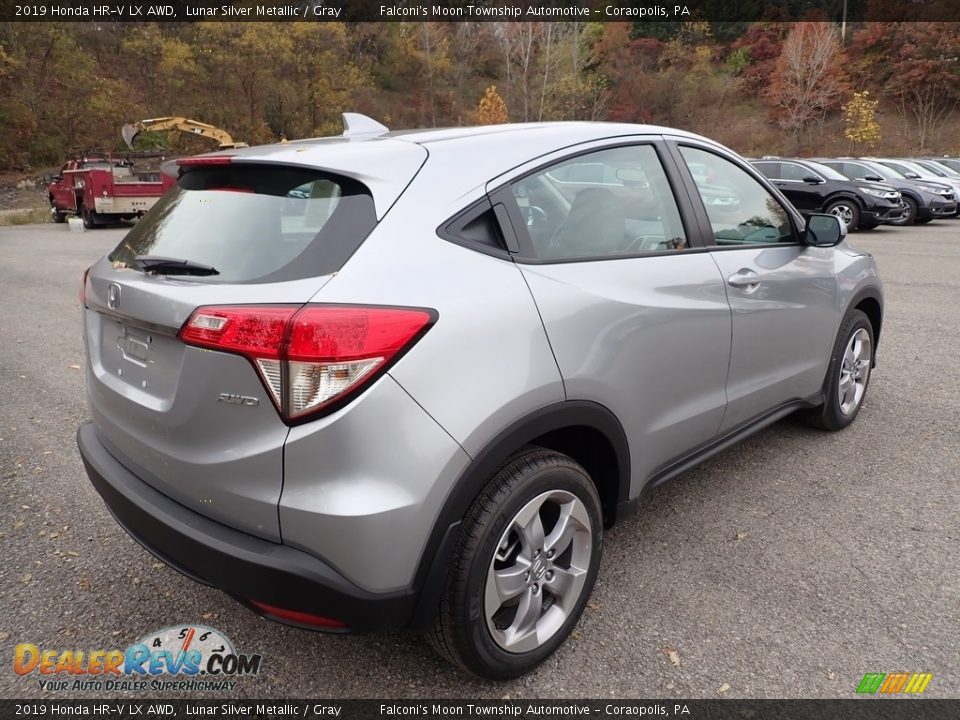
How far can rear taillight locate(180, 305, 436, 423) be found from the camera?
1.77 meters

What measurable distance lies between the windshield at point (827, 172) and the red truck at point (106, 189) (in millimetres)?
15789

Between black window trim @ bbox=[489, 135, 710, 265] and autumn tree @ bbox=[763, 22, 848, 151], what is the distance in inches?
2061

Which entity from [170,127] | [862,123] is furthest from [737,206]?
[862,123]

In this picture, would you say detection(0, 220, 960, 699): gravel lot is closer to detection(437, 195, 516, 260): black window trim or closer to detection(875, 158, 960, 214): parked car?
detection(437, 195, 516, 260): black window trim

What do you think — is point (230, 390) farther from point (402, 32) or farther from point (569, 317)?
point (402, 32)

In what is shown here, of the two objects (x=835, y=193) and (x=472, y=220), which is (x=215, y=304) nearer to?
(x=472, y=220)

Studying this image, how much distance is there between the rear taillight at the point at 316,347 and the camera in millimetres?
1769

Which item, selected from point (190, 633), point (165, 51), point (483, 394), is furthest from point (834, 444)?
point (165, 51)

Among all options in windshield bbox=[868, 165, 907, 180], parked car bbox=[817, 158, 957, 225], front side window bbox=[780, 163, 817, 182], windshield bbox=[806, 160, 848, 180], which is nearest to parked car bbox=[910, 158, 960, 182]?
parked car bbox=[817, 158, 957, 225]

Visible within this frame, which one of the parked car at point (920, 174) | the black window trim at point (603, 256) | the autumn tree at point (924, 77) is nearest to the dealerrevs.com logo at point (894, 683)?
the black window trim at point (603, 256)

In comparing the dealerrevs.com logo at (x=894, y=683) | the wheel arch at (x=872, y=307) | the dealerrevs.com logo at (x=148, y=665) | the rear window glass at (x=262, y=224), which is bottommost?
the dealerrevs.com logo at (x=148, y=665)

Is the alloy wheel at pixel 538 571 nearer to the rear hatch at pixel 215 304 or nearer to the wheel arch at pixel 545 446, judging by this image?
the wheel arch at pixel 545 446

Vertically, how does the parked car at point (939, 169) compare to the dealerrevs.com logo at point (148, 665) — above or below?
above

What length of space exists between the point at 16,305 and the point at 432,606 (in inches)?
339
